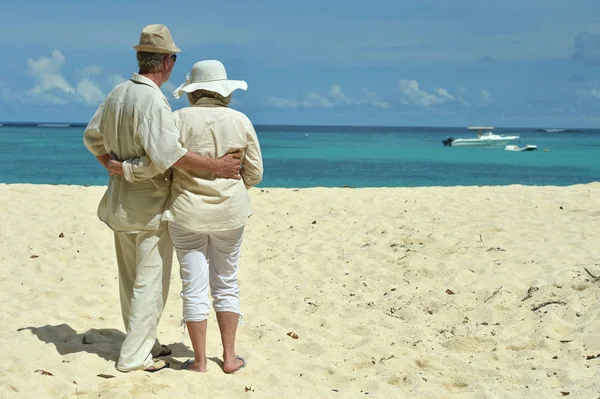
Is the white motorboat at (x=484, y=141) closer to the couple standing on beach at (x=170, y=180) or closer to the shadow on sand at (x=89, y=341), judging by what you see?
the shadow on sand at (x=89, y=341)

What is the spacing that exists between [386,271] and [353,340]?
1969 mm

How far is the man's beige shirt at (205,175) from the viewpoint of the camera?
4457 millimetres

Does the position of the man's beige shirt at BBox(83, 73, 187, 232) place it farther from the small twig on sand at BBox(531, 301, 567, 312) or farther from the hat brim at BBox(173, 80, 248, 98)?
the small twig on sand at BBox(531, 301, 567, 312)

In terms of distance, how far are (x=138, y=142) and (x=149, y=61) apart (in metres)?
0.52

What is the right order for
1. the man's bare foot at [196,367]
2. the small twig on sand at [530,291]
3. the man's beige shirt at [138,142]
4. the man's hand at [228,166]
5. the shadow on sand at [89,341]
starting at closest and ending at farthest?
1. the man's beige shirt at [138,142]
2. the man's hand at [228,166]
3. the man's bare foot at [196,367]
4. the shadow on sand at [89,341]
5. the small twig on sand at [530,291]

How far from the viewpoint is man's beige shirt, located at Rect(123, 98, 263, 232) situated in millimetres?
4457

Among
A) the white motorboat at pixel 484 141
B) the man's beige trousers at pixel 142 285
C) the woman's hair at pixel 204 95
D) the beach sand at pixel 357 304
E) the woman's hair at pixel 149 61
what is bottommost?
the white motorboat at pixel 484 141

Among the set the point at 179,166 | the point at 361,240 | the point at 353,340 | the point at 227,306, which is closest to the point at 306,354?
the point at 353,340

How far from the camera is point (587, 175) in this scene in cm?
3981

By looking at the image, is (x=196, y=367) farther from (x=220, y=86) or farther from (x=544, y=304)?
(x=544, y=304)

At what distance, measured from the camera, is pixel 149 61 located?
4.52m

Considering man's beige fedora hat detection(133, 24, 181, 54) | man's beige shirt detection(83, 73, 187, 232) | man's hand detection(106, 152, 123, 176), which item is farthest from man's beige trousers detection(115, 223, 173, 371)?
man's beige fedora hat detection(133, 24, 181, 54)

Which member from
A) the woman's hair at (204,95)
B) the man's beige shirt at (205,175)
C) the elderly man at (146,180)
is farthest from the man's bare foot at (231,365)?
the woman's hair at (204,95)

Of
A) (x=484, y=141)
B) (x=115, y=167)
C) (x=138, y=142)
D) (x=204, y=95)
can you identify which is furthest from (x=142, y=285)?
(x=484, y=141)
